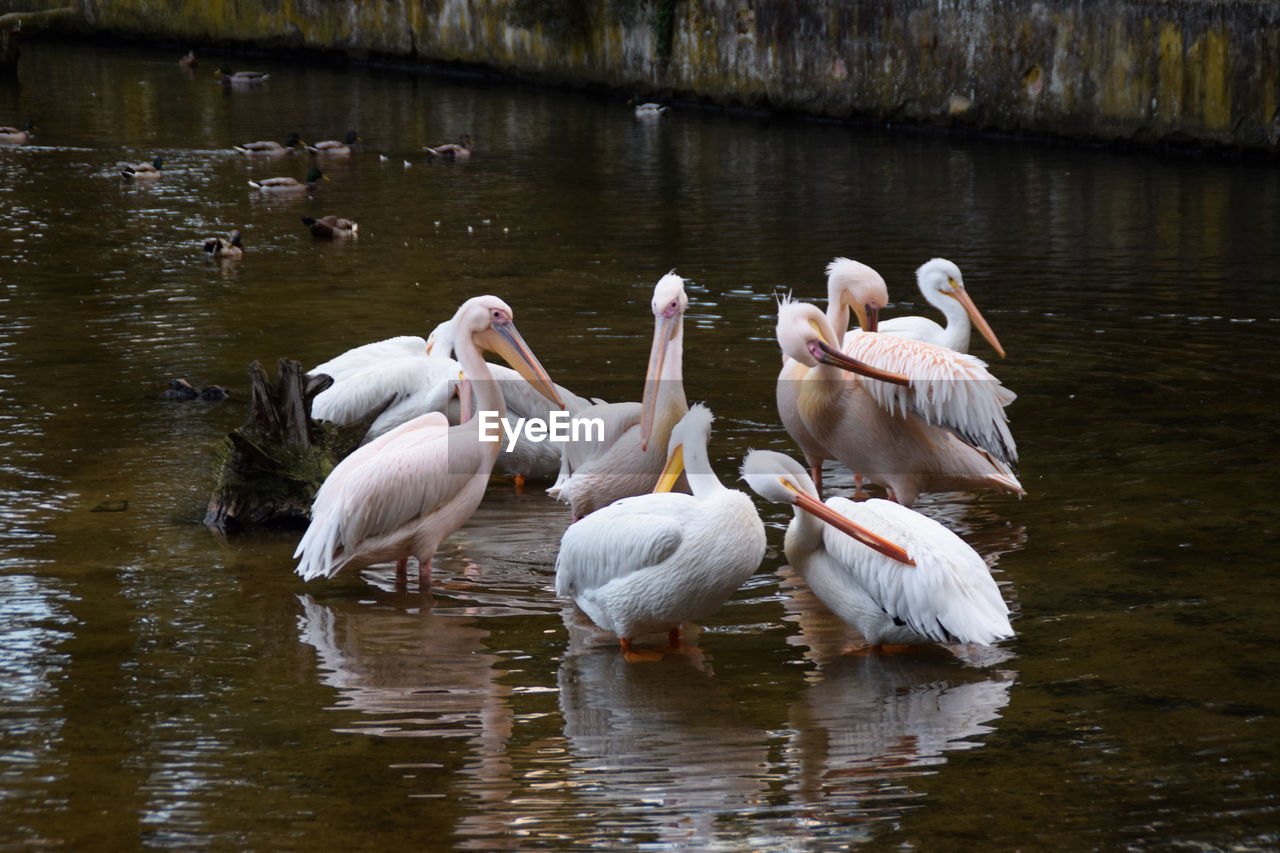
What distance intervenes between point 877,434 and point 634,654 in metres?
1.78

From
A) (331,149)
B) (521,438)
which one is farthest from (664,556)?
(331,149)

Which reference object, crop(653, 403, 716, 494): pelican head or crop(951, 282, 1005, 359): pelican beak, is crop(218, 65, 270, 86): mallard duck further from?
crop(653, 403, 716, 494): pelican head

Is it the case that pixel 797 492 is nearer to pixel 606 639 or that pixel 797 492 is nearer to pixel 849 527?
pixel 849 527

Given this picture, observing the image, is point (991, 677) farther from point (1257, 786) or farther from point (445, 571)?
point (445, 571)

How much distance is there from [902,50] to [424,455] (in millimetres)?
14028

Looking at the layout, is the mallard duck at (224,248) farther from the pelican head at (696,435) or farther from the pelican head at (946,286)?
the pelican head at (696,435)

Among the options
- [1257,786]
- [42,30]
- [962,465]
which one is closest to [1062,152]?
[962,465]

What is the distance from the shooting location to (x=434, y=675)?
4.71 meters

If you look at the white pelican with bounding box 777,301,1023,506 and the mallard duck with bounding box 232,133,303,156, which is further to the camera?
the mallard duck with bounding box 232,133,303,156

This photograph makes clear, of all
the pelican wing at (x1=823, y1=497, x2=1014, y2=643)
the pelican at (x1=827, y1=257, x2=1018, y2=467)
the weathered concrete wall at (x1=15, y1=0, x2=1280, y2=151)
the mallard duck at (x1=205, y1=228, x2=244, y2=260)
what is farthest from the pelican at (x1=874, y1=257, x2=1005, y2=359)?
the weathered concrete wall at (x1=15, y1=0, x2=1280, y2=151)

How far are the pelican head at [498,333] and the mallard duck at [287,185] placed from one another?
922 cm

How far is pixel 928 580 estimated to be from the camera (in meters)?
4.61

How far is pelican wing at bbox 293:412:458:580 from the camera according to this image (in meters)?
5.33

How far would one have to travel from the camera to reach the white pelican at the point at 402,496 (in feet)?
17.6
